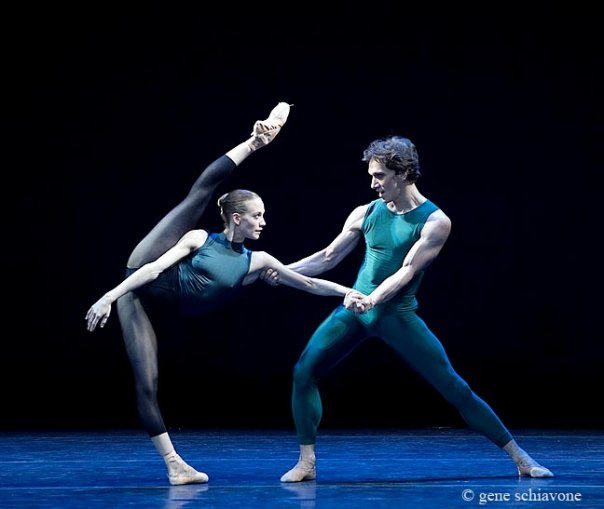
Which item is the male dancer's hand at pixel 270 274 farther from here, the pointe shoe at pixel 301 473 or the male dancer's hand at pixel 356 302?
the pointe shoe at pixel 301 473

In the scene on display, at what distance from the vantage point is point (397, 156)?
4023 mm

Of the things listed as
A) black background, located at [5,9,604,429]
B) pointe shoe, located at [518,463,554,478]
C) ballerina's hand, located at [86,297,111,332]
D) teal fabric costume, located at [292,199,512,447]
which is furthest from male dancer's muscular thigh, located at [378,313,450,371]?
black background, located at [5,9,604,429]

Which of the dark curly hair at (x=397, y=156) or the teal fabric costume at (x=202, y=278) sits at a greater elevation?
the dark curly hair at (x=397, y=156)

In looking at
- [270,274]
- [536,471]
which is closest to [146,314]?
[270,274]

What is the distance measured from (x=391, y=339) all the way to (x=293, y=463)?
1.01 m

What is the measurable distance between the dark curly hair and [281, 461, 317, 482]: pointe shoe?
1.14 m

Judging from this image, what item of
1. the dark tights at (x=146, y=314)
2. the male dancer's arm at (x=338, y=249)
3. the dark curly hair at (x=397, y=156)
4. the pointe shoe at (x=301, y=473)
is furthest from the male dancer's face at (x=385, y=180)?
the pointe shoe at (x=301, y=473)

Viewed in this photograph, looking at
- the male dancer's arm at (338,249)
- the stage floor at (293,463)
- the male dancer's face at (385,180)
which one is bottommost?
the stage floor at (293,463)

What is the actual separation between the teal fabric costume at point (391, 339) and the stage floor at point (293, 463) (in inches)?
9.9

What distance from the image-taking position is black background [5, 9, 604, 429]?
7133 millimetres

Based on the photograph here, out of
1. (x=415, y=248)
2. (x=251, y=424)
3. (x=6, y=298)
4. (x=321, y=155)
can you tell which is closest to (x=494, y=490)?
(x=415, y=248)

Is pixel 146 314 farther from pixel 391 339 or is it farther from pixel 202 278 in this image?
pixel 391 339

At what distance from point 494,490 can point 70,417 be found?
419cm

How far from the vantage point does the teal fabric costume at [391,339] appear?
3947 mm
